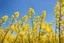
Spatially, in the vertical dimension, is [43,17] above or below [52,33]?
above

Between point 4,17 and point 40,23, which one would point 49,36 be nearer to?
point 40,23

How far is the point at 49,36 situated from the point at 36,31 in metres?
1.63

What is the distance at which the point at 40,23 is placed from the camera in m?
19.3

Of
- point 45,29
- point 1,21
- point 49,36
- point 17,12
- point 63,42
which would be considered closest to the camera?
point 63,42

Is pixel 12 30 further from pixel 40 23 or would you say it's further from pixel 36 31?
pixel 36 31

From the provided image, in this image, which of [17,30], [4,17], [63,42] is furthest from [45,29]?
[4,17]

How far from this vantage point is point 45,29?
637 inches

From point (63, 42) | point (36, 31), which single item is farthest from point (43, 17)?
point (63, 42)

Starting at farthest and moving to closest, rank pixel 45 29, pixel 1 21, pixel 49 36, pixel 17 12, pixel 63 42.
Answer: pixel 49 36
pixel 17 12
pixel 1 21
pixel 45 29
pixel 63 42

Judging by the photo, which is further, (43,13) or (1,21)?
(43,13)

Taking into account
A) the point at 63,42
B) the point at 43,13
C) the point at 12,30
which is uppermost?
the point at 43,13

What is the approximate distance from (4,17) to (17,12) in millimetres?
1718

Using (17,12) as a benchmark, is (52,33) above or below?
below

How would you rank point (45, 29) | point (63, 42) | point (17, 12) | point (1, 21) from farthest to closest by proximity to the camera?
point (17, 12) → point (1, 21) → point (45, 29) → point (63, 42)
